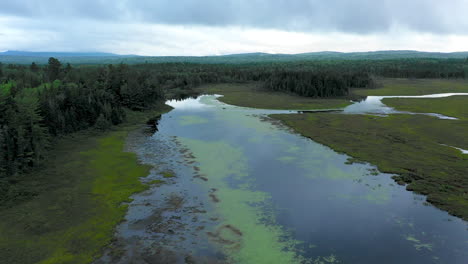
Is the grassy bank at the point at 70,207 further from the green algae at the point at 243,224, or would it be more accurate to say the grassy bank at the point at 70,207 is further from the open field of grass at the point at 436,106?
the open field of grass at the point at 436,106

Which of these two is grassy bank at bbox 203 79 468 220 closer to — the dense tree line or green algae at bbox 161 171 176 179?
the dense tree line

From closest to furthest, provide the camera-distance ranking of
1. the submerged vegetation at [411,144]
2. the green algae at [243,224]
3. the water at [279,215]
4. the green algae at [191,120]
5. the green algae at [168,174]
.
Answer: the green algae at [243,224] → the water at [279,215] → the submerged vegetation at [411,144] → the green algae at [168,174] → the green algae at [191,120]

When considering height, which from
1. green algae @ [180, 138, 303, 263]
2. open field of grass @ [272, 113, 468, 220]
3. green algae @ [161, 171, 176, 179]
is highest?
open field of grass @ [272, 113, 468, 220]

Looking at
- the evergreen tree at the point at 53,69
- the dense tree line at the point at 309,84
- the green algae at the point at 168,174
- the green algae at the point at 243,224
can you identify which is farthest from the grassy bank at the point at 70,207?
the dense tree line at the point at 309,84

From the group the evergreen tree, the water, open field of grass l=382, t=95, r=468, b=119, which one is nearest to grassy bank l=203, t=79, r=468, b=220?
open field of grass l=382, t=95, r=468, b=119

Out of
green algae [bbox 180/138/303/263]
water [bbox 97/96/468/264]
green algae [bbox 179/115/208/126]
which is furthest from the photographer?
green algae [bbox 179/115/208/126]

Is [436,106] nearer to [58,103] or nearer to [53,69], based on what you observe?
[58,103]
